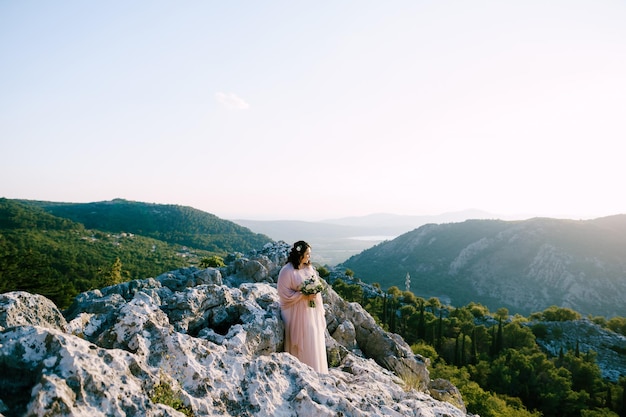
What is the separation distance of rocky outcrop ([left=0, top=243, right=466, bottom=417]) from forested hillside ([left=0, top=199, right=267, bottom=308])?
1859 inches

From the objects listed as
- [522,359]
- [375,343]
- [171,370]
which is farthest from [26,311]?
[522,359]

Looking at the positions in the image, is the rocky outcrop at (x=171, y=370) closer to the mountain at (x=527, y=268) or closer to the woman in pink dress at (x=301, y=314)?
the woman in pink dress at (x=301, y=314)

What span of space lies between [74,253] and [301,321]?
118 m

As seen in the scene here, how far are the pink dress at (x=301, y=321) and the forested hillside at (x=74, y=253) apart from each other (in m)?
47.7

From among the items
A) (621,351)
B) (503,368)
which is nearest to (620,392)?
(503,368)

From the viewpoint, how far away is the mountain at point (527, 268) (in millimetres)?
126188

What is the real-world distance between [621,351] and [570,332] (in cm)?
802

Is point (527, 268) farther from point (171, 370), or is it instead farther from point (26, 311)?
point (26, 311)

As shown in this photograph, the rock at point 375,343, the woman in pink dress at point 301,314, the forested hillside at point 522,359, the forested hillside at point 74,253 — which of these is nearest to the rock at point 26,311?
the woman in pink dress at point 301,314

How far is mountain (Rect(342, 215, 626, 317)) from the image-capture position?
12619 centimetres

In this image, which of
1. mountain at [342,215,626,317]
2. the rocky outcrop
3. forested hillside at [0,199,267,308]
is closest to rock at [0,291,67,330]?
the rocky outcrop

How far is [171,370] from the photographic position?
15.9ft

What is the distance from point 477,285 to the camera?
6033 inches

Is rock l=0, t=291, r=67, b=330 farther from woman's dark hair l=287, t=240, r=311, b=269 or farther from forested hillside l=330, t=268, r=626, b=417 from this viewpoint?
forested hillside l=330, t=268, r=626, b=417
